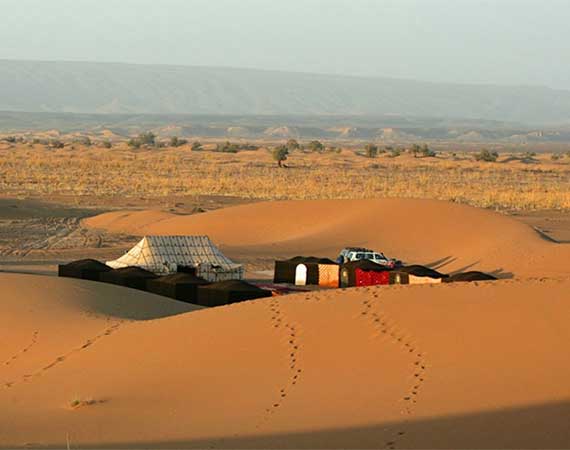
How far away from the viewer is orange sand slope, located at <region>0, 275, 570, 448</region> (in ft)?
41.3

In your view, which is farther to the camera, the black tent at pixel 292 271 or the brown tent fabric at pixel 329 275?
the black tent at pixel 292 271

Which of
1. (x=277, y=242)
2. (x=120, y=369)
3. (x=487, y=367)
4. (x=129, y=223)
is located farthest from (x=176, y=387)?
(x=129, y=223)

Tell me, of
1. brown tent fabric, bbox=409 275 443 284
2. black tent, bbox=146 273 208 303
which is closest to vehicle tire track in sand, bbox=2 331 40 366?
black tent, bbox=146 273 208 303

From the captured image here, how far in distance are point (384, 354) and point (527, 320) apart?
211cm

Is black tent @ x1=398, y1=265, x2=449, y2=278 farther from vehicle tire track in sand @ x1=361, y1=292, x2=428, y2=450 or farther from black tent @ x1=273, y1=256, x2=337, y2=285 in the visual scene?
vehicle tire track in sand @ x1=361, y1=292, x2=428, y2=450

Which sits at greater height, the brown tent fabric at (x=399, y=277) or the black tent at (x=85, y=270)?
the brown tent fabric at (x=399, y=277)

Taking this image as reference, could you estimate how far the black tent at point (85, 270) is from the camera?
28891 millimetres

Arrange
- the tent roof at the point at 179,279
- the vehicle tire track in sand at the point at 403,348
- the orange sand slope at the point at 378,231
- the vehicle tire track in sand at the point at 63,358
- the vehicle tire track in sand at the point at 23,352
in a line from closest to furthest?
the vehicle tire track in sand at the point at 403,348 < the vehicle tire track in sand at the point at 63,358 < the vehicle tire track in sand at the point at 23,352 < the tent roof at the point at 179,279 < the orange sand slope at the point at 378,231

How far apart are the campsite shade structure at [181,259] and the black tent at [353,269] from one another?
2.66 metres

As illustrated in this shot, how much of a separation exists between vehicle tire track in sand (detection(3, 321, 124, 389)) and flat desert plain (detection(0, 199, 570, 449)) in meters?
0.05

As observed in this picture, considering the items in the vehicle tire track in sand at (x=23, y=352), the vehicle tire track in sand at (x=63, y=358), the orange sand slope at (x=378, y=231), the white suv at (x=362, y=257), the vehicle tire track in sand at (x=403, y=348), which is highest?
the vehicle tire track in sand at (x=403, y=348)

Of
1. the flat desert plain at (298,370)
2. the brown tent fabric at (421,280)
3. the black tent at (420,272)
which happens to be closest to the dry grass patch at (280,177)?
the black tent at (420,272)

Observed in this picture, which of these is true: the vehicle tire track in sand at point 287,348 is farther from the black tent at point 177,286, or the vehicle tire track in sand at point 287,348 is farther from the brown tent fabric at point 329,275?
the brown tent fabric at point 329,275

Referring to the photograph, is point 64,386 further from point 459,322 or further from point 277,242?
point 277,242
